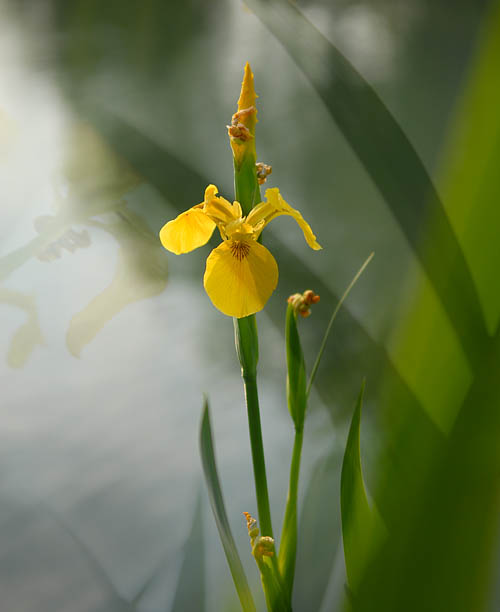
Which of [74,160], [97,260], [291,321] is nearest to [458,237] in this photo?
[291,321]

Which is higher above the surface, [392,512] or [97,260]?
[97,260]

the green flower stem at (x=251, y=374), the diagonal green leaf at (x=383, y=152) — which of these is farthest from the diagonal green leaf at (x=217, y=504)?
the diagonal green leaf at (x=383, y=152)

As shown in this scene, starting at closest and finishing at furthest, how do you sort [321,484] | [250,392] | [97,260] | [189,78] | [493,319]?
1. [493,319]
2. [250,392]
3. [321,484]
4. [97,260]
5. [189,78]

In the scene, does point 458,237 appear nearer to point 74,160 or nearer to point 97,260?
point 97,260

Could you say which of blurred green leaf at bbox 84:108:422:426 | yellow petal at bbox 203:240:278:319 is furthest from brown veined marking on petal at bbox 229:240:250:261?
blurred green leaf at bbox 84:108:422:426

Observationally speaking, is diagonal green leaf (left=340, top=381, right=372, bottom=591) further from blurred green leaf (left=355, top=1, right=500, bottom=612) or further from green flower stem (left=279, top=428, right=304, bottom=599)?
blurred green leaf (left=355, top=1, right=500, bottom=612)
